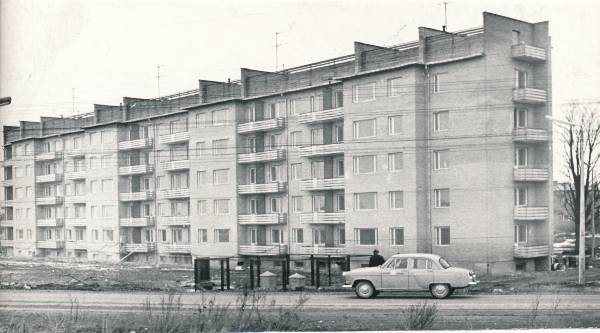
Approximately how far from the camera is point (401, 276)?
22891 mm

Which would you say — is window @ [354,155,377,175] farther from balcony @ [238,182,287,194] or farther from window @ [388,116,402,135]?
balcony @ [238,182,287,194]

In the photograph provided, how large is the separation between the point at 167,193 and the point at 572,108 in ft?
96.8

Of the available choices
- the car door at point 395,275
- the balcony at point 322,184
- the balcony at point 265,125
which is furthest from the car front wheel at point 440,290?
the balcony at point 265,125

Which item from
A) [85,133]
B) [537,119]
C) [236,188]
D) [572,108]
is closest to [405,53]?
[537,119]

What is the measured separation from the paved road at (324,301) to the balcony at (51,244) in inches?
974

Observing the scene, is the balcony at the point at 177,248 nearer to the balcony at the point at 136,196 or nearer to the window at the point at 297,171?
the balcony at the point at 136,196

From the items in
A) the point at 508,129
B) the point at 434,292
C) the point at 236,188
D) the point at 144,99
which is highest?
the point at 144,99

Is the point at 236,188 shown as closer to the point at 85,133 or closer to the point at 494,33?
the point at 85,133

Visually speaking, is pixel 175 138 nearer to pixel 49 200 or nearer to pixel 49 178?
pixel 49 178

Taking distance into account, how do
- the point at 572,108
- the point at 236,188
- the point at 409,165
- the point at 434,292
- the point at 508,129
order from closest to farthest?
1. the point at 434,292
2. the point at 572,108
3. the point at 508,129
4. the point at 409,165
5. the point at 236,188

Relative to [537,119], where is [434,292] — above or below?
below

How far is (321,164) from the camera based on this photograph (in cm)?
4753

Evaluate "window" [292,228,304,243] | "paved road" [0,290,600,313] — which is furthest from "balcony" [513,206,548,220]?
"paved road" [0,290,600,313]

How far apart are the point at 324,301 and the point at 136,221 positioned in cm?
3092
